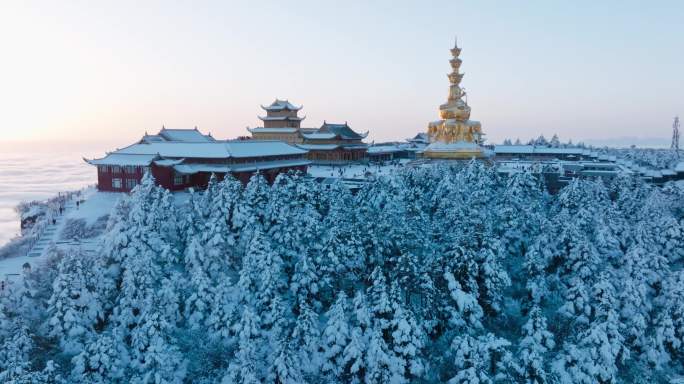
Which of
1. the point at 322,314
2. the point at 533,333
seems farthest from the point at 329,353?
the point at 533,333

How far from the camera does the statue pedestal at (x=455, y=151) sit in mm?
64312

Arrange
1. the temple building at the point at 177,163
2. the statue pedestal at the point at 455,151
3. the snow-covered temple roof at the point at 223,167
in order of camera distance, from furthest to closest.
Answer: the statue pedestal at the point at 455,151
the snow-covered temple roof at the point at 223,167
the temple building at the point at 177,163

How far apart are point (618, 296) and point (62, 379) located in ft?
91.5

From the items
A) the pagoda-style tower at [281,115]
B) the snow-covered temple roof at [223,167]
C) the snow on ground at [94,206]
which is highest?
the pagoda-style tower at [281,115]

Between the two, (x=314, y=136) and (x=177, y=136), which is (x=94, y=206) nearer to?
(x=177, y=136)

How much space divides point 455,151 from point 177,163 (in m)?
34.8

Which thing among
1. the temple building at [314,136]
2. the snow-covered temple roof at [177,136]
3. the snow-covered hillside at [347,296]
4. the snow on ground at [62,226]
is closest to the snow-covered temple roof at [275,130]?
the temple building at [314,136]

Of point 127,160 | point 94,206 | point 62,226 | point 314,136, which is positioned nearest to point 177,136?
point 127,160

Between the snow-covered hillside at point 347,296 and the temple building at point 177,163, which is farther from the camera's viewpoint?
the temple building at point 177,163

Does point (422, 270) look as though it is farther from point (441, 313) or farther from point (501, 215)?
point (501, 215)

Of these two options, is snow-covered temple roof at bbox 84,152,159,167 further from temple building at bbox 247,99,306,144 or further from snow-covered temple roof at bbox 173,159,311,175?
temple building at bbox 247,99,306,144

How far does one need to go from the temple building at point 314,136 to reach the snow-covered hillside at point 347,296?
3495cm

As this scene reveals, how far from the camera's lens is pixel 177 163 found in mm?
45062

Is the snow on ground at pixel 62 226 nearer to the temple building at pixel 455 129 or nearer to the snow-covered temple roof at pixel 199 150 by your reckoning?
the snow-covered temple roof at pixel 199 150
